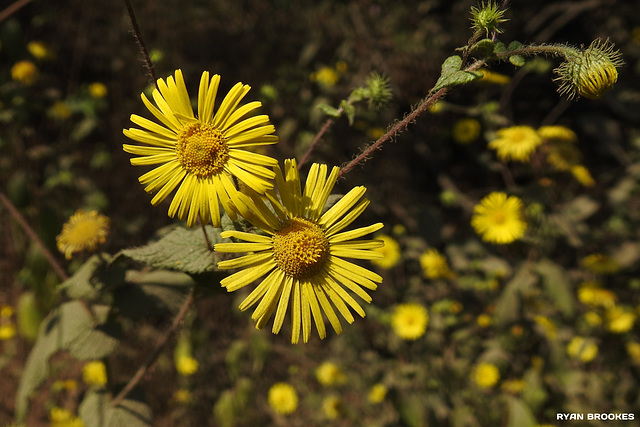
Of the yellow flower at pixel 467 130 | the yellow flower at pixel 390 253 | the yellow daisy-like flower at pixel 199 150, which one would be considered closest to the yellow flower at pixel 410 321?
the yellow flower at pixel 390 253

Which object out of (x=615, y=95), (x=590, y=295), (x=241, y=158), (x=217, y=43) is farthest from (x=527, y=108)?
(x=241, y=158)

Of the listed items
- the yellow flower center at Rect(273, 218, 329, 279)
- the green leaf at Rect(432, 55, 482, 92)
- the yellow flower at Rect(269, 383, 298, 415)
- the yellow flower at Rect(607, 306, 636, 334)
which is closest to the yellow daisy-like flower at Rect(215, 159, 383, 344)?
the yellow flower center at Rect(273, 218, 329, 279)

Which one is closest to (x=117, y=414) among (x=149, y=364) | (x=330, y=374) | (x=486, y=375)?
(x=149, y=364)

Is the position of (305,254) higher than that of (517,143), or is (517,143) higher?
(517,143)

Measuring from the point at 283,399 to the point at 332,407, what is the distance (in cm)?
59

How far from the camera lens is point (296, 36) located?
4.56m

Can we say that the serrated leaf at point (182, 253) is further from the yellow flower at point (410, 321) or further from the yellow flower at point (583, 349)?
the yellow flower at point (583, 349)

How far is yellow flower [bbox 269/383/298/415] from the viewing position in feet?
14.5

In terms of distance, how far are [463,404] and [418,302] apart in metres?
1.06

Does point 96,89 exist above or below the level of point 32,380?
above

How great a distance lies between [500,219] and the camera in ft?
11.4

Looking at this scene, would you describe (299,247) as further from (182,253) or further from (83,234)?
(83,234)

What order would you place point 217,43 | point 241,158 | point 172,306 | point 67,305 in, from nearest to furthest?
point 241,158
point 172,306
point 67,305
point 217,43

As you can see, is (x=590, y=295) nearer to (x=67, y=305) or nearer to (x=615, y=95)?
(x=615, y=95)
